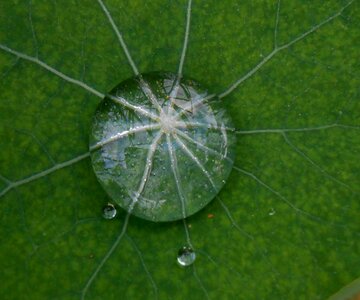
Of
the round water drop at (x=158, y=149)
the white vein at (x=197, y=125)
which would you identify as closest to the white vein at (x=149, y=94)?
the round water drop at (x=158, y=149)

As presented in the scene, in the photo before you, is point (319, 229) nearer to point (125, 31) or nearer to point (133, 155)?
point (133, 155)

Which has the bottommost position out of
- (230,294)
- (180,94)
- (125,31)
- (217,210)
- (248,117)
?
(230,294)

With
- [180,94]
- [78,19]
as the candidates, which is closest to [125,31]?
[78,19]

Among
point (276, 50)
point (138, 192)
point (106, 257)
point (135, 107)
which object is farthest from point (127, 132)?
point (276, 50)

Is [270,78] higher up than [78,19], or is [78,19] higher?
[78,19]

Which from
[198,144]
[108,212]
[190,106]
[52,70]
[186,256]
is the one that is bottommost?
[186,256]

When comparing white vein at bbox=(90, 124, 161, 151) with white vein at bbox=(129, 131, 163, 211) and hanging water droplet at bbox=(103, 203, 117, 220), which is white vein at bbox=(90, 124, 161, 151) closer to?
white vein at bbox=(129, 131, 163, 211)

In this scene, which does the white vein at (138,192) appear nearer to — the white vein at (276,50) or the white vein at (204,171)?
the white vein at (204,171)

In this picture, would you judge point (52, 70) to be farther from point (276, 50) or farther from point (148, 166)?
point (276, 50)
